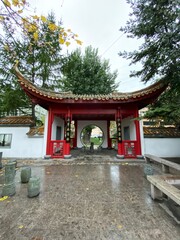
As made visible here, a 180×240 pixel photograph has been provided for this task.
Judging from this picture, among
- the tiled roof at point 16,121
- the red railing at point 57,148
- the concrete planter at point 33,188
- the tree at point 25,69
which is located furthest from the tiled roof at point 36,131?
the concrete planter at point 33,188

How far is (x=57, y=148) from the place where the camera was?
5.80 meters

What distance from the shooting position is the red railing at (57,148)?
221 inches

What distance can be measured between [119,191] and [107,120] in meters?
6.43

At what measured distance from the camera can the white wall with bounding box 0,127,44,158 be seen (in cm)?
575

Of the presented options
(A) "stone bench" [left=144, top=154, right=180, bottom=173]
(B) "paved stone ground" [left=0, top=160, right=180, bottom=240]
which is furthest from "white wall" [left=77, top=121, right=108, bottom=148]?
(B) "paved stone ground" [left=0, top=160, right=180, bottom=240]

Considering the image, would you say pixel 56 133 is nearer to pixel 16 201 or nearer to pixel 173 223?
pixel 16 201

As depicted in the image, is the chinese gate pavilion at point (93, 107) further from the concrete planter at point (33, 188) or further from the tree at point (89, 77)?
the tree at point (89, 77)

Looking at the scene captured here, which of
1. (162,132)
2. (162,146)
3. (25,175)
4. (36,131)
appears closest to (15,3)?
(25,175)

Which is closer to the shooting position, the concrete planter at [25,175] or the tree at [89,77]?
the concrete planter at [25,175]

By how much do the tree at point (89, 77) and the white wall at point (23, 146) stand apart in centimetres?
514

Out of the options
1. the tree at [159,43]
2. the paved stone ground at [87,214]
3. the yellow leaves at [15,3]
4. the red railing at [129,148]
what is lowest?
the paved stone ground at [87,214]

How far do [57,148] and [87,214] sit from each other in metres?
4.30

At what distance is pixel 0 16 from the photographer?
1.79 metres

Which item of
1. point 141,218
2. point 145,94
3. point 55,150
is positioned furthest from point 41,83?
point 141,218
